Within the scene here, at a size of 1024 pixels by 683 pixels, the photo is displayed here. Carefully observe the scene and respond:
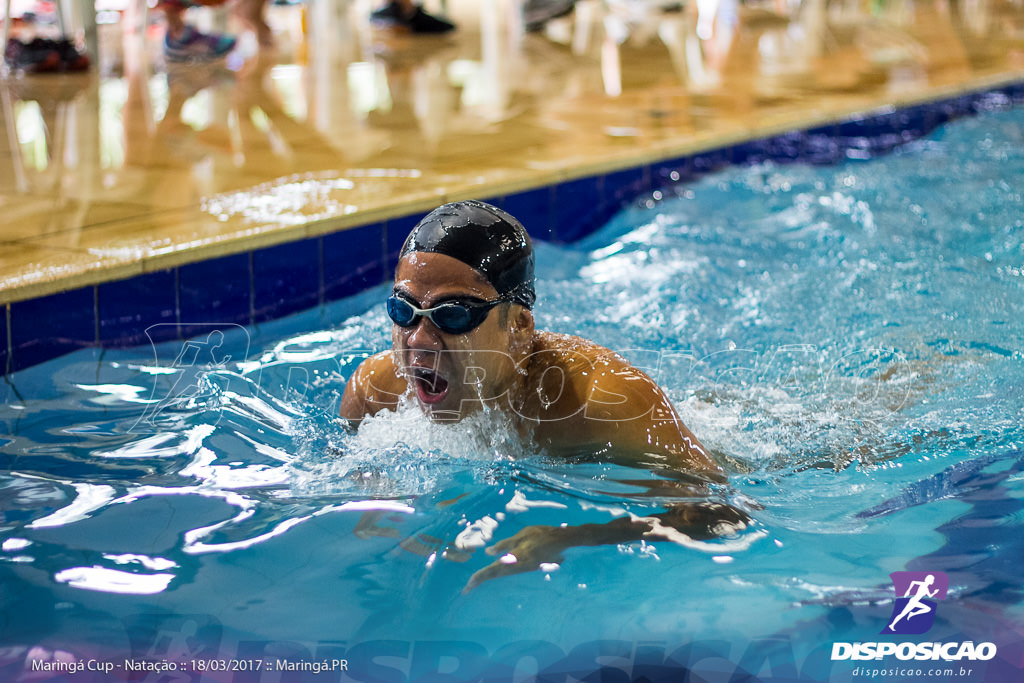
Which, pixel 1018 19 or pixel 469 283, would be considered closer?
pixel 469 283

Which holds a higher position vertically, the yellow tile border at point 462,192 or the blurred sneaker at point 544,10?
the blurred sneaker at point 544,10

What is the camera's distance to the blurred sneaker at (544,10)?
11.4 m

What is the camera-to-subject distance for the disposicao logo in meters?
1.91

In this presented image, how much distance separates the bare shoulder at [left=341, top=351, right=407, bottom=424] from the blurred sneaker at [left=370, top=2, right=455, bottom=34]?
351 inches

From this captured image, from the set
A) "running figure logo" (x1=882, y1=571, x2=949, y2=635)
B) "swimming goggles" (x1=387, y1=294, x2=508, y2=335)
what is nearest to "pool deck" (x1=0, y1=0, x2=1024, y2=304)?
"swimming goggles" (x1=387, y1=294, x2=508, y2=335)

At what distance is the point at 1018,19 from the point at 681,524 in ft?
50.2

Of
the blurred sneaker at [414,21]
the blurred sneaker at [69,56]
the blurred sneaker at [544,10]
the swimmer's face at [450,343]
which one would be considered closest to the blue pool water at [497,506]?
the swimmer's face at [450,343]

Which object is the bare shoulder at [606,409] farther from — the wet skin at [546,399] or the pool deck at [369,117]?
the pool deck at [369,117]

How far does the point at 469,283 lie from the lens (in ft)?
Answer: 7.47

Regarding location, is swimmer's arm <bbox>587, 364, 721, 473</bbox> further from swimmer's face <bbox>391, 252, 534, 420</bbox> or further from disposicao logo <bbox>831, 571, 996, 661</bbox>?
disposicao logo <bbox>831, 571, 996, 661</bbox>

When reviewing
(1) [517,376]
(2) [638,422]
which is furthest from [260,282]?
(2) [638,422]

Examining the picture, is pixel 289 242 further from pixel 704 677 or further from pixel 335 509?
pixel 704 677

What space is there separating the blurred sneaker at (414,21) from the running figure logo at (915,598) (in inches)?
388

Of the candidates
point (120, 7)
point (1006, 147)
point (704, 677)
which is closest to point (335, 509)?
point (704, 677)
